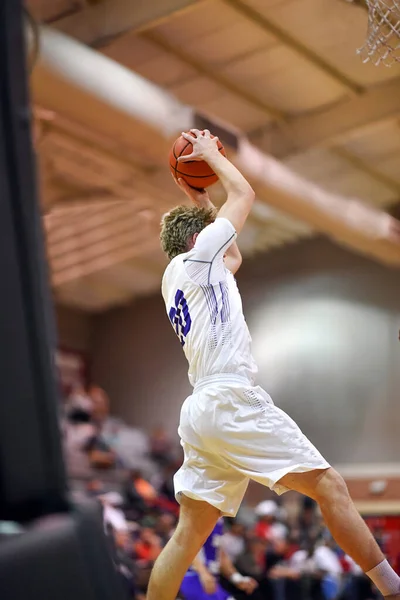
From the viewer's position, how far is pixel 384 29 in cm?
639

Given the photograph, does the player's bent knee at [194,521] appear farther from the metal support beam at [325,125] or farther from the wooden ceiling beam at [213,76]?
the wooden ceiling beam at [213,76]

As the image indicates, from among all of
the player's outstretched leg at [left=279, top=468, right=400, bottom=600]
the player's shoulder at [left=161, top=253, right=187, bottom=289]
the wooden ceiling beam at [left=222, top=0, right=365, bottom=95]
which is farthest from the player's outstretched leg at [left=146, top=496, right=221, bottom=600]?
the wooden ceiling beam at [left=222, top=0, right=365, bottom=95]

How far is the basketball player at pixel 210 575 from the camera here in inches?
248

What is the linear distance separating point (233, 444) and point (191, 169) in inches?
66.8

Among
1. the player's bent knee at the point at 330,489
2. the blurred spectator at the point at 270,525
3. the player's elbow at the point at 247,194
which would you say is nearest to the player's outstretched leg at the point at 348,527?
the player's bent knee at the point at 330,489

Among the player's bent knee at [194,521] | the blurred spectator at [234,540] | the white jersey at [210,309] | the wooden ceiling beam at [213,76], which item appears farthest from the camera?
the wooden ceiling beam at [213,76]

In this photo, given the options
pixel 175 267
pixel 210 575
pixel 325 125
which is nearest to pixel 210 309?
pixel 175 267

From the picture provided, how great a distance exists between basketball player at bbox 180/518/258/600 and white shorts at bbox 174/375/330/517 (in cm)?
210

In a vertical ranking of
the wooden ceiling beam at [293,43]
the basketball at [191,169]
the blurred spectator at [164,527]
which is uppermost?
the basketball at [191,169]

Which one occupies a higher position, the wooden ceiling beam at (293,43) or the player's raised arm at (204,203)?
the player's raised arm at (204,203)

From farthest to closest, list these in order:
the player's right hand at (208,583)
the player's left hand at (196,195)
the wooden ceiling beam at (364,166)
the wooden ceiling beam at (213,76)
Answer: the wooden ceiling beam at (364,166) → the wooden ceiling beam at (213,76) → the player's right hand at (208,583) → the player's left hand at (196,195)

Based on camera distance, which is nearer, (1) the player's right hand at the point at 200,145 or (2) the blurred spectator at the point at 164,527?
(1) the player's right hand at the point at 200,145

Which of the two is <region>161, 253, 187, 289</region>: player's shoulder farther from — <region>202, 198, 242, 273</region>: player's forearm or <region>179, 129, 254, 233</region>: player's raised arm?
<region>202, 198, 242, 273</region>: player's forearm

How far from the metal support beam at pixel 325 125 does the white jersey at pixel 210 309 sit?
8433 mm
